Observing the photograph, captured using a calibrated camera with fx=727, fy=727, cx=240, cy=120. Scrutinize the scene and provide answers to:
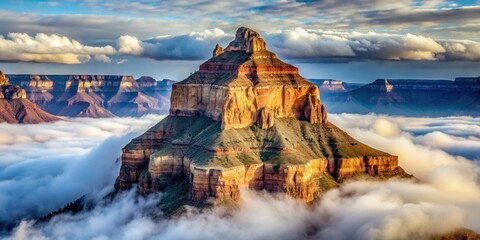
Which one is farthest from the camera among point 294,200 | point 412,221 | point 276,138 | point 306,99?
point 306,99

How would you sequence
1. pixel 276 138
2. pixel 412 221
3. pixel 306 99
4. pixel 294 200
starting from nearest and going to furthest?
pixel 412 221 < pixel 294 200 < pixel 276 138 < pixel 306 99

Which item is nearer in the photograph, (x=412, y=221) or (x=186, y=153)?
(x=412, y=221)

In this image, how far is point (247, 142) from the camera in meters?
175

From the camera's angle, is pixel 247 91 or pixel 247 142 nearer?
pixel 247 142

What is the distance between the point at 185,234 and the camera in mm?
151625

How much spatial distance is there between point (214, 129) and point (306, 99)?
2847 cm

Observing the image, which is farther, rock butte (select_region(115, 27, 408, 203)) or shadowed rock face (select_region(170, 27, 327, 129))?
shadowed rock face (select_region(170, 27, 327, 129))

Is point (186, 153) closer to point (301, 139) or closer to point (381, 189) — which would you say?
point (301, 139)

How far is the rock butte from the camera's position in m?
167

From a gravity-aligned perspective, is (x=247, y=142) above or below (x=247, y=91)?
below

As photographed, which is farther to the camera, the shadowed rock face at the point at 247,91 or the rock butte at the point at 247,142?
the shadowed rock face at the point at 247,91

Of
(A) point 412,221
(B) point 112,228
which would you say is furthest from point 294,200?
(B) point 112,228

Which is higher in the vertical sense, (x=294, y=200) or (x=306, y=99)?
(x=306, y=99)

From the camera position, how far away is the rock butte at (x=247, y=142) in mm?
166625
